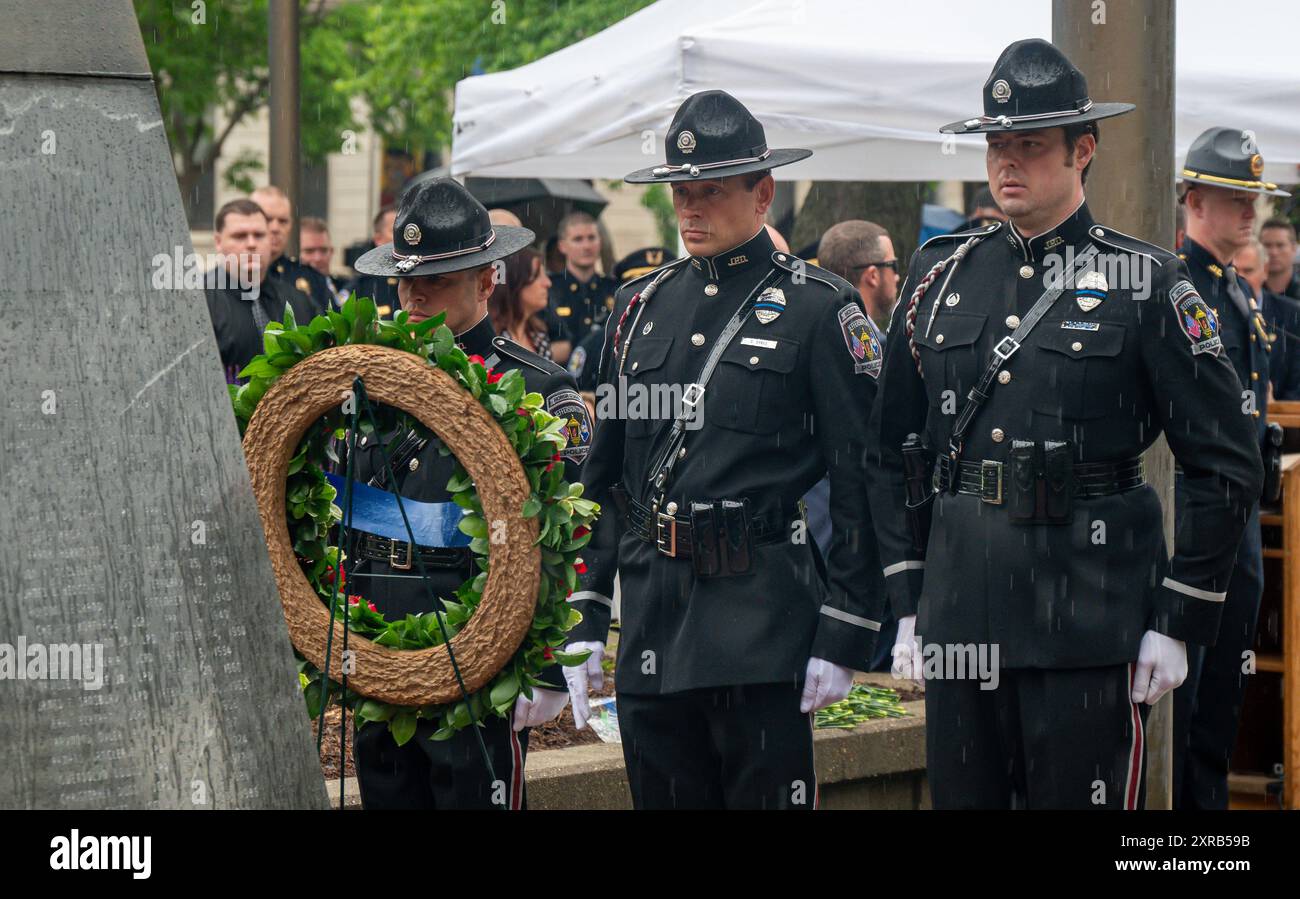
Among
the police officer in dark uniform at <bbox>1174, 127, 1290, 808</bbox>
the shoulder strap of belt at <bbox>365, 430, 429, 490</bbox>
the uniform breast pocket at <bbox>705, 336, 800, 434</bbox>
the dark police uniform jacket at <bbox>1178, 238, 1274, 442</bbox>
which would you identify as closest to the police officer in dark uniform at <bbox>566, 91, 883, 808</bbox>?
the uniform breast pocket at <bbox>705, 336, 800, 434</bbox>

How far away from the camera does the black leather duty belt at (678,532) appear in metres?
4.81

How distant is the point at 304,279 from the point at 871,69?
359cm

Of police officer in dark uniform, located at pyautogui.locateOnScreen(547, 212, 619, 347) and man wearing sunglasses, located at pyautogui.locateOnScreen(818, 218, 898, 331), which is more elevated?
man wearing sunglasses, located at pyautogui.locateOnScreen(818, 218, 898, 331)

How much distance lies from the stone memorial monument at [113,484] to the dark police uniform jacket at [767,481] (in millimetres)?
1143

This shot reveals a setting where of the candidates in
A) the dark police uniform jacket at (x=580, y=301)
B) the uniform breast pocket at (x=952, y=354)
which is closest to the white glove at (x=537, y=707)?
the uniform breast pocket at (x=952, y=354)

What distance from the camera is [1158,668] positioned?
454cm

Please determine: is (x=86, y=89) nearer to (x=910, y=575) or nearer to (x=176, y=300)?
(x=176, y=300)

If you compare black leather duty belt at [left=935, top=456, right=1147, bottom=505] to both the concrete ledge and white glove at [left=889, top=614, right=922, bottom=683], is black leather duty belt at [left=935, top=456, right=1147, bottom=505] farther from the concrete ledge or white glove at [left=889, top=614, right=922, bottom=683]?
the concrete ledge

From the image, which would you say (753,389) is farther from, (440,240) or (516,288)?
(516,288)

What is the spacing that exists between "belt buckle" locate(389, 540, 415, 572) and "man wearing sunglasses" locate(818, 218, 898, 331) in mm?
4222

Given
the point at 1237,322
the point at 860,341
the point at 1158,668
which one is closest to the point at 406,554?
the point at 860,341

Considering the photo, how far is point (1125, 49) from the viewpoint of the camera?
5633mm

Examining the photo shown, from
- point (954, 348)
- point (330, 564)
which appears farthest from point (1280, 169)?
point (330, 564)

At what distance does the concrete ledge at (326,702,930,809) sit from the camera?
6.01 metres
